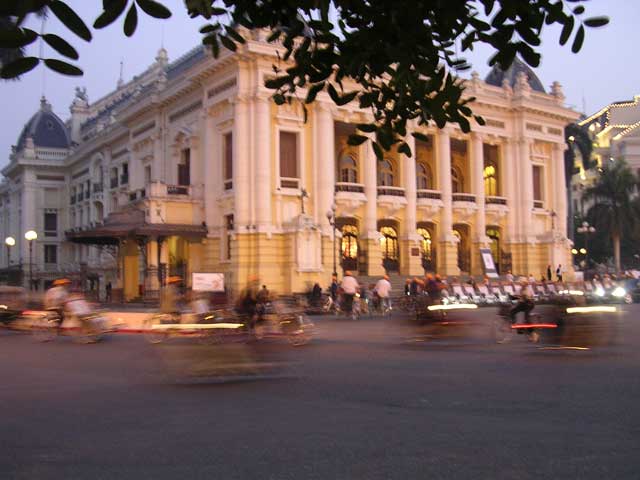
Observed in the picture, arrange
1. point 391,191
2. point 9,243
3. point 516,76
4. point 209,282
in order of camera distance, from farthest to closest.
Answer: point 516,76, point 391,191, point 9,243, point 209,282

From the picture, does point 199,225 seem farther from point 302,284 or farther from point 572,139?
point 572,139

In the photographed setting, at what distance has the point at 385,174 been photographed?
45.0 m

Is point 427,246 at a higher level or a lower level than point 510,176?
lower

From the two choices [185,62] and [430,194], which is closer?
[430,194]

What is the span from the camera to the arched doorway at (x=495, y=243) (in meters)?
47.5

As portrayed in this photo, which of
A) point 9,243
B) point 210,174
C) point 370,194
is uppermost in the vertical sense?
point 210,174

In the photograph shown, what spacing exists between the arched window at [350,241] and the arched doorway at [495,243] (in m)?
10.6

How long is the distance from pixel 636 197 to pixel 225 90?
1529 inches

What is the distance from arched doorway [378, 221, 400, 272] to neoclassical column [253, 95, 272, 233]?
948 centimetres

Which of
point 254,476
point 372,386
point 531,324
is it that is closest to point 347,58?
point 254,476

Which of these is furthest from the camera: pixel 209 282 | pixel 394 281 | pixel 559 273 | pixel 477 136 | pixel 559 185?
pixel 559 185

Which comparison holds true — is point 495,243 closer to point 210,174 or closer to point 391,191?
point 391,191

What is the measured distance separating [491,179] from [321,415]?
139 ft

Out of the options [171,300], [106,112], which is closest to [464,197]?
[171,300]
